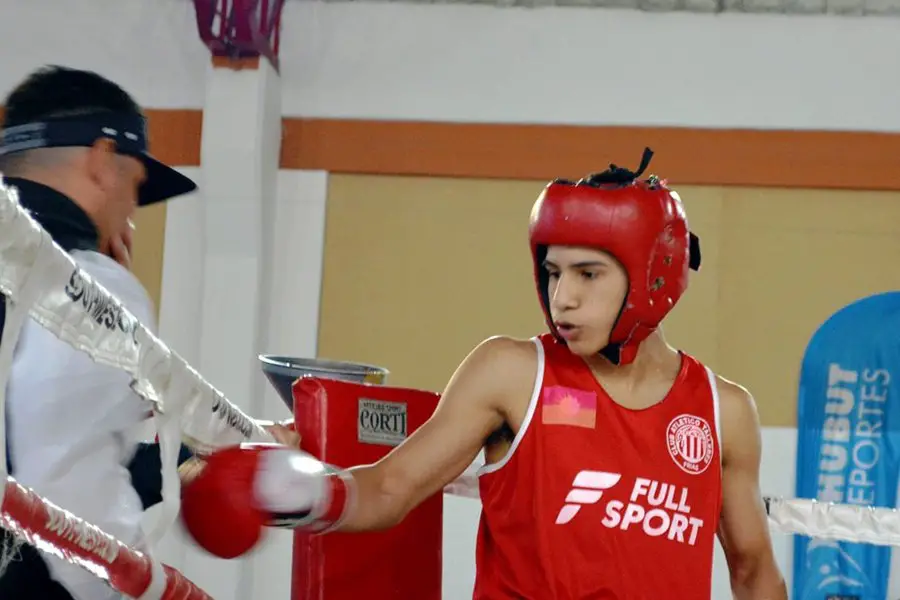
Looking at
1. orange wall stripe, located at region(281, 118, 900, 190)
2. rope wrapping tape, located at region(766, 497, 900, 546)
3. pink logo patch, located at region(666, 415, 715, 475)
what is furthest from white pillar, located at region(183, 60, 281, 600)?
pink logo patch, located at region(666, 415, 715, 475)

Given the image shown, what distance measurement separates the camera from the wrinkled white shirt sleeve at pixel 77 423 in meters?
1.52

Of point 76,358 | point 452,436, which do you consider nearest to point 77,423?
point 76,358

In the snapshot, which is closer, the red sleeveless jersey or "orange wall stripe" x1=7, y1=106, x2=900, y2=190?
the red sleeveless jersey

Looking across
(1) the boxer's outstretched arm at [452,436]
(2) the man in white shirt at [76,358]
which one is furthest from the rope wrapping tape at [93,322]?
(1) the boxer's outstretched arm at [452,436]

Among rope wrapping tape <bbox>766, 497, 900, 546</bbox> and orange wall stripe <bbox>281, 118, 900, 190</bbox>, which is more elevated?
orange wall stripe <bbox>281, 118, 900, 190</bbox>

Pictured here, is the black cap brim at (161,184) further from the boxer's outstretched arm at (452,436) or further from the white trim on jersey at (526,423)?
the white trim on jersey at (526,423)

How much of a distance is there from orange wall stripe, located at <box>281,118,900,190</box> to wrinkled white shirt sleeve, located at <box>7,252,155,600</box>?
3.48 meters

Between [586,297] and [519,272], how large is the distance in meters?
3.02

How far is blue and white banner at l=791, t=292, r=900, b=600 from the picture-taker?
183 inches

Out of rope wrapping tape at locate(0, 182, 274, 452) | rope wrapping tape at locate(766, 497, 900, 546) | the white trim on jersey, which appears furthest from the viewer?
rope wrapping tape at locate(766, 497, 900, 546)

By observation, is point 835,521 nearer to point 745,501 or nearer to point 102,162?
point 745,501

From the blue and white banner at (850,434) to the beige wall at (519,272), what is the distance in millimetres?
94

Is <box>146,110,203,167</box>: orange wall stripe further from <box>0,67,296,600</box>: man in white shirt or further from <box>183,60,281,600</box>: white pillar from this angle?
<box>0,67,296,600</box>: man in white shirt

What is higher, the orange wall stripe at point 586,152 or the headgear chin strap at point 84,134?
the orange wall stripe at point 586,152
